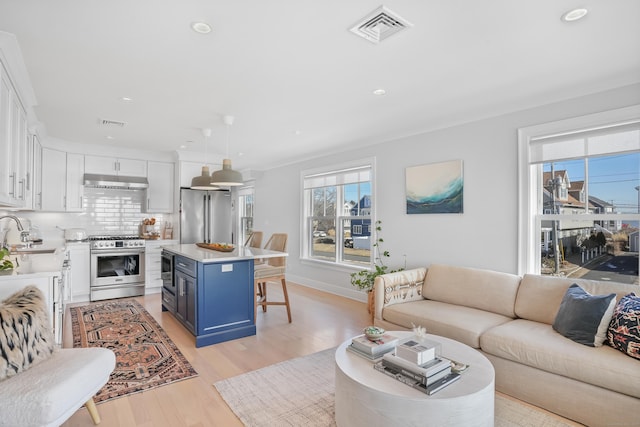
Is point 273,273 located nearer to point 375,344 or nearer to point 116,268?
point 375,344

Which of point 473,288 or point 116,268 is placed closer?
point 473,288

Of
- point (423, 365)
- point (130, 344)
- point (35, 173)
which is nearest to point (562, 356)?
point (423, 365)

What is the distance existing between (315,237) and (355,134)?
223 centimetres

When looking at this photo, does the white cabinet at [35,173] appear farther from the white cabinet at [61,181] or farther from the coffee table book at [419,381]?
the coffee table book at [419,381]

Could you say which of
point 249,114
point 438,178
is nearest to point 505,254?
point 438,178

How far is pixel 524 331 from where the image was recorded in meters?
2.51

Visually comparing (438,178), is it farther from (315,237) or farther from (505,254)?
(315,237)

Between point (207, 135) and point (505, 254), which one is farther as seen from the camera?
point (207, 135)

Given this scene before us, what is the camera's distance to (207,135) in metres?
4.66

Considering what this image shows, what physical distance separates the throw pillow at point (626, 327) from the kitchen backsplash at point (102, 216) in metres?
6.39

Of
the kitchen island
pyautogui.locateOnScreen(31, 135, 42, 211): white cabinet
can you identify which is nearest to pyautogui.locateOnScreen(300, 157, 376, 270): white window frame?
the kitchen island

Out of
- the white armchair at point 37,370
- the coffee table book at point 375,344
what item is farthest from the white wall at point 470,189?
the white armchair at point 37,370

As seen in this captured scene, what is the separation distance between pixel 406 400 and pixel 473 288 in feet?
6.33

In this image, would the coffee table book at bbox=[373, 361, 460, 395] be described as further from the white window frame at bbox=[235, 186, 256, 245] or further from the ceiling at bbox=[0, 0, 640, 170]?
the white window frame at bbox=[235, 186, 256, 245]
